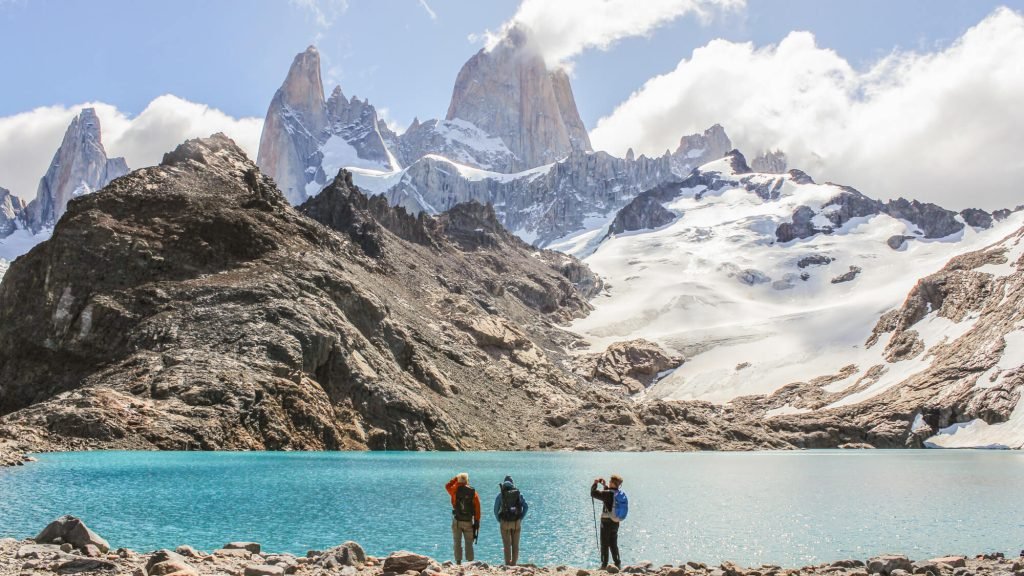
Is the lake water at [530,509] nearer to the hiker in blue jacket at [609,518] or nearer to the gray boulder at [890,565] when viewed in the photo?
the hiker in blue jacket at [609,518]

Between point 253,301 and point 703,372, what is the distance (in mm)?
125182

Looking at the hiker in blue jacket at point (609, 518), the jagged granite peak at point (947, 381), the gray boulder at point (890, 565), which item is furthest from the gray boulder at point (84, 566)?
the jagged granite peak at point (947, 381)

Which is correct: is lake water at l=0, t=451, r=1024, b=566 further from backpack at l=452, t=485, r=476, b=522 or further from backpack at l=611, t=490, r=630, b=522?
backpack at l=452, t=485, r=476, b=522

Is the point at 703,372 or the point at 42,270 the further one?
the point at 703,372

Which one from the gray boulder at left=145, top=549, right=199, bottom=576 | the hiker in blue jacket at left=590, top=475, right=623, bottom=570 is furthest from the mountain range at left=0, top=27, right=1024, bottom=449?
the hiker in blue jacket at left=590, top=475, right=623, bottom=570

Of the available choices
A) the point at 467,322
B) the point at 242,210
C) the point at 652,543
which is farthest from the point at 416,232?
the point at 652,543

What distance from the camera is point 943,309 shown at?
6545 inches

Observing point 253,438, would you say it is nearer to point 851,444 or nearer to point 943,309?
point 851,444

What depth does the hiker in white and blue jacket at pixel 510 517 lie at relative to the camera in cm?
2181

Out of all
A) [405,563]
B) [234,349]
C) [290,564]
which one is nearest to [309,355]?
[234,349]

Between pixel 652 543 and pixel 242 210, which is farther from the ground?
pixel 242 210

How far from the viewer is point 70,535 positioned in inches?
775

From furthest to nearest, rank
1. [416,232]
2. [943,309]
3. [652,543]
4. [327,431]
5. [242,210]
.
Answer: [416,232]
[943,309]
[242,210]
[327,431]
[652,543]

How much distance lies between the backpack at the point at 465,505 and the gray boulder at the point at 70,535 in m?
8.27
